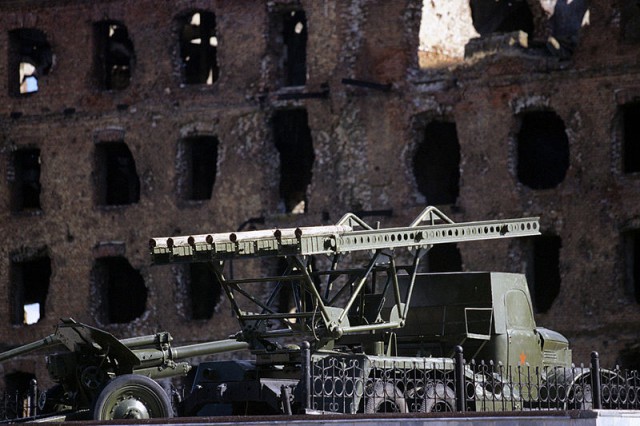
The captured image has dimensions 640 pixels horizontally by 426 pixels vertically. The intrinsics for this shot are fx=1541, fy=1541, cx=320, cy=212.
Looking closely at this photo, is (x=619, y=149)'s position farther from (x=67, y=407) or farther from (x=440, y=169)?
(x=67, y=407)

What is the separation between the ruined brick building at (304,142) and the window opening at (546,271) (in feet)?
0.13

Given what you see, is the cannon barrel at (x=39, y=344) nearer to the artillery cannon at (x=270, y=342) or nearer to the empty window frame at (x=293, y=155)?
the artillery cannon at (x=270, y=342)

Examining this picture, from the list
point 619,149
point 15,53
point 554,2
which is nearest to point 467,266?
point 619,149

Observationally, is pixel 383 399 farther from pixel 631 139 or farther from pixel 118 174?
pixel 118 174

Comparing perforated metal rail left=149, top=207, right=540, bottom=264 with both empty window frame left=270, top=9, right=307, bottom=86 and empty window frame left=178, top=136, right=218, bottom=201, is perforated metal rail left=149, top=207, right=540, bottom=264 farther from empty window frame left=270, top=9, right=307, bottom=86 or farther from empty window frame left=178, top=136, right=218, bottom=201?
empty window frame left=178, top=136, right=218, bottom=201

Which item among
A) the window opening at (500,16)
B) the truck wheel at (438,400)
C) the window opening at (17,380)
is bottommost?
the window opening at (17,380)

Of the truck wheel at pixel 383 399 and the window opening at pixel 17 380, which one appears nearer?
the truck wheel at pixel 383 399

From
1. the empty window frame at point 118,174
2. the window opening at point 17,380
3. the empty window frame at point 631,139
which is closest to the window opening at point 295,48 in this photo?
the empty window frame at point 118,174

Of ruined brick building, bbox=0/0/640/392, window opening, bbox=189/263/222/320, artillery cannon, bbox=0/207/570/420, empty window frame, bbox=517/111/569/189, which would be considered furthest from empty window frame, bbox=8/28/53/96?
artillery cannon, bbox=0/207/570/420

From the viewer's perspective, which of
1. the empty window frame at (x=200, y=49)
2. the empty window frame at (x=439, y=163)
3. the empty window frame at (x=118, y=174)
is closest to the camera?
the empty window frame at (x=439, y=163)

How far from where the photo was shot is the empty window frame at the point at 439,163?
31.4 metres

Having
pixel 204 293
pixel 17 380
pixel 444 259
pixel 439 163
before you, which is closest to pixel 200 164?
pixel 204 293

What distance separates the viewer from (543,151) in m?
30.8

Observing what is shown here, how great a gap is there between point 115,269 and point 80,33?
5.27 m
